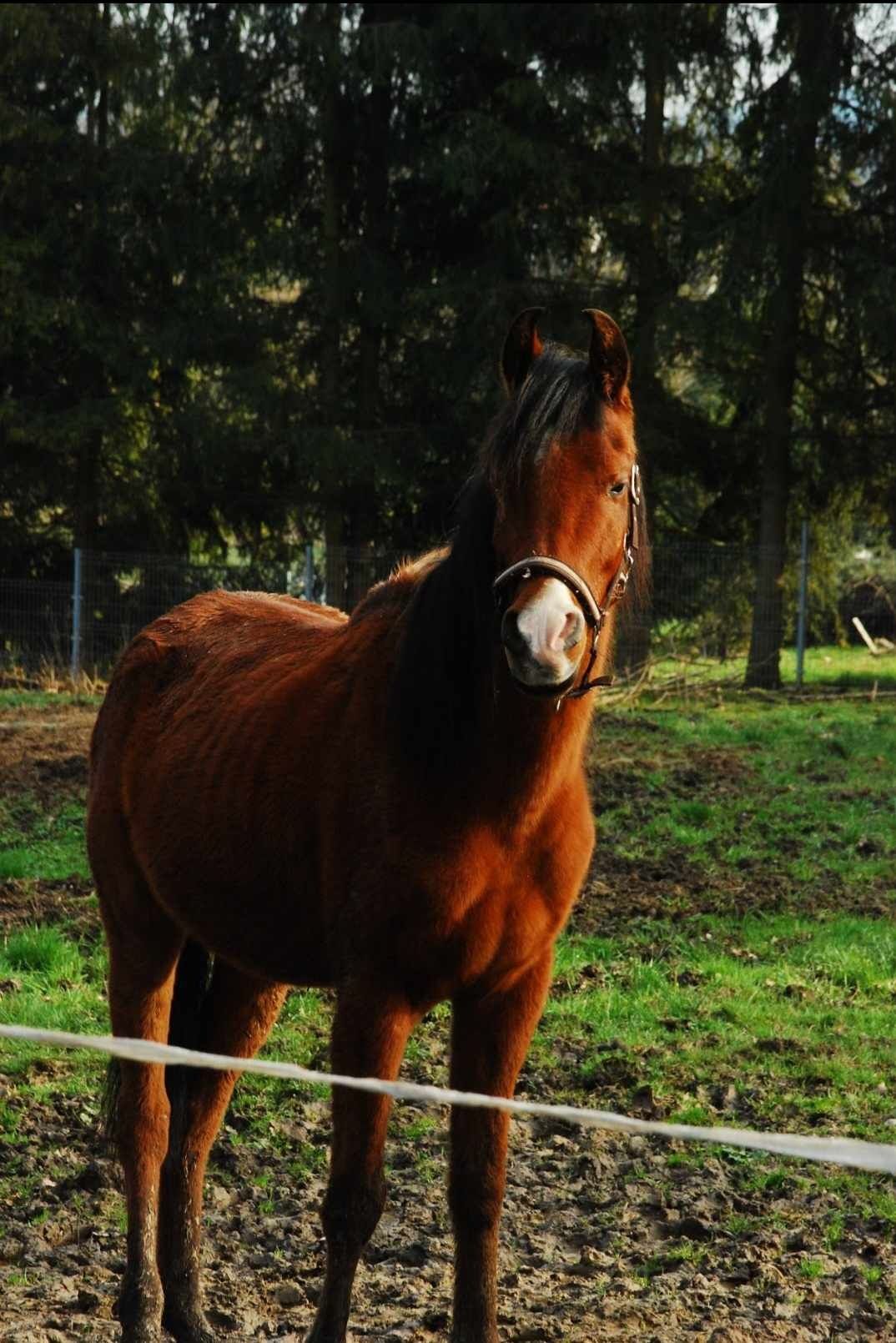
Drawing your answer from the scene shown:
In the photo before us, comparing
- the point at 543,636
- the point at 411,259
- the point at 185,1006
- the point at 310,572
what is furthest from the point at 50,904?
the point at 411,259

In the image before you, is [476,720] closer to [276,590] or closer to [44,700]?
[44,700]

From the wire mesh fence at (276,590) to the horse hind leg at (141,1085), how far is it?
1364cm

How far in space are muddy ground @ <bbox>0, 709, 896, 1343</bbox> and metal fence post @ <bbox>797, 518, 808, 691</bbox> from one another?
13337mm

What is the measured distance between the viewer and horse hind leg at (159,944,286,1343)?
371 cm

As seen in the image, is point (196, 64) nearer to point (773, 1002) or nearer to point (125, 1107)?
point (773, 1002)

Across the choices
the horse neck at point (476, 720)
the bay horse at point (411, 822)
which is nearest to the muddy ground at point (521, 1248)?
the bay horse at point (411, 822)

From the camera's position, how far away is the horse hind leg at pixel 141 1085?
11.6 ft

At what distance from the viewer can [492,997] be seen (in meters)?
3.11

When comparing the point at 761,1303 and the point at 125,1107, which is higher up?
the point at 125,1107

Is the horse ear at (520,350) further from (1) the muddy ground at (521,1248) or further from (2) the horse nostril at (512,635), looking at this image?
Answer: (1) the muddy ground at (521,1248)

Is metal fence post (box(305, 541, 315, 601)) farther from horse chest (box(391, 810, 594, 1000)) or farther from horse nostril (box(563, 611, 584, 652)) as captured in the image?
horse nostril (box(563, 611, 584, 652))

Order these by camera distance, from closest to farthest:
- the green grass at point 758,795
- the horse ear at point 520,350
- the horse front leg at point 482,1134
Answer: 1. the horse ear at point 520,350
2. the horse front leg at point 482,1134
3. the green grass at point 758,795

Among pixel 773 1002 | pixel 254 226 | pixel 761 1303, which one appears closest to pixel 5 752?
pixel 773 1002

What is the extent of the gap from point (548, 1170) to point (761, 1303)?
1.03m
